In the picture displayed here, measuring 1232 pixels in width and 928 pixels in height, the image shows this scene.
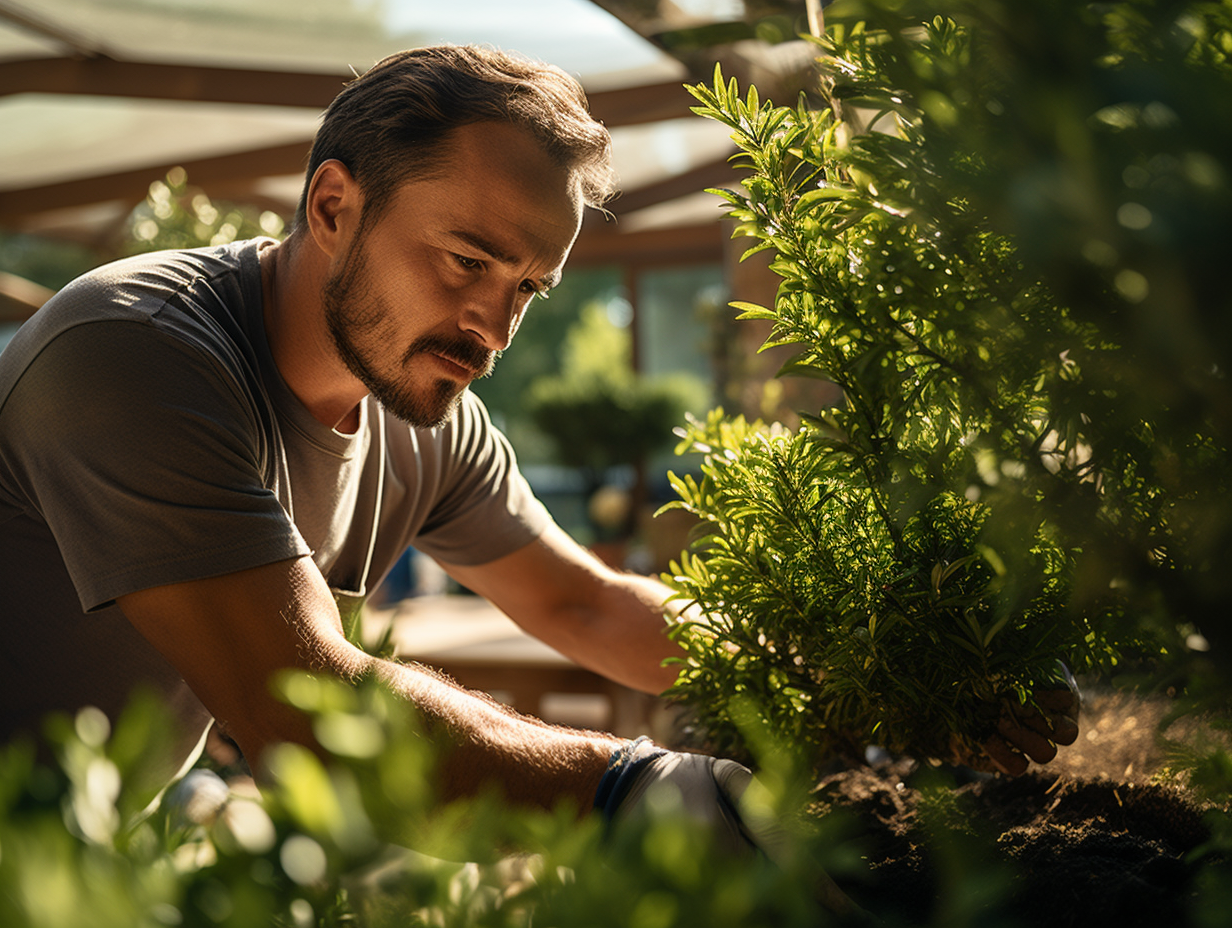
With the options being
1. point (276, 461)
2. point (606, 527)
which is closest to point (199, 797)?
point (276, 461)

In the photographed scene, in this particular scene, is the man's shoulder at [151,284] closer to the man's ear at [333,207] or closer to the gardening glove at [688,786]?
the man's ear at [333,207]

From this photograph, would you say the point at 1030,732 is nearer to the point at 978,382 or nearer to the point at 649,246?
the point at 978,382

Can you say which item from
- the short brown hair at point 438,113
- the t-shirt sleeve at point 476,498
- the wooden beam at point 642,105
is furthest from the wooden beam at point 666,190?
the short brown hair at point 438,113

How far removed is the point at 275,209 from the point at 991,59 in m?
5.67

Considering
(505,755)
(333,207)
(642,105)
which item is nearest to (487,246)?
(333,207)

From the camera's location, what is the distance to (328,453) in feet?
4.48

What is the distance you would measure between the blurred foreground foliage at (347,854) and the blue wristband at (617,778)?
1.32 feet

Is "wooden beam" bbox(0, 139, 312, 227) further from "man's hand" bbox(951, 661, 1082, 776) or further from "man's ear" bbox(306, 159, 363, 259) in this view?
"man's hand" bbox(951, 661, 1082, 776)

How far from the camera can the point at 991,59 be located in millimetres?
451

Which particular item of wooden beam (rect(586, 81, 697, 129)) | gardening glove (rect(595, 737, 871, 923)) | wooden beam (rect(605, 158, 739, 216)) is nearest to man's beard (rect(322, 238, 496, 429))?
gardening glove (rect(595, 737, 871, 923))

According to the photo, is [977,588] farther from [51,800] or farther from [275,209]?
[275,209]

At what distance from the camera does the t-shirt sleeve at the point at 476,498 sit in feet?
5.30

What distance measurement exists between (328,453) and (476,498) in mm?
347

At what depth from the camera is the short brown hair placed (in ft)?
3.98
